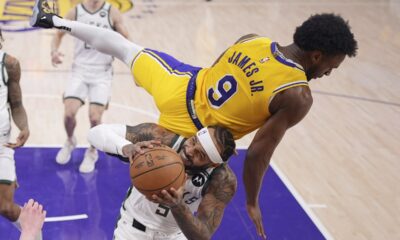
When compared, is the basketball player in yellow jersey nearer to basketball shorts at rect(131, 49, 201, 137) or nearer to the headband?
basketball shorts at rect(131, 49, 201, 137)

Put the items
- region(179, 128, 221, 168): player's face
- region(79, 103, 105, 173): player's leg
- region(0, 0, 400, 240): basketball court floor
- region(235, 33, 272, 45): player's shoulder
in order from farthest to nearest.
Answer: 1. region(79, 103, 105, 173): player's leg
2. region(0, 0, 400, 240): basketball court floor
3. region(235, 33, 272, 45): player's shoulder
4. region(179, 128, 221, 168): player's face

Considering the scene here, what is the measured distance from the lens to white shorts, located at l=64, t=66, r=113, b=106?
6.99 meters

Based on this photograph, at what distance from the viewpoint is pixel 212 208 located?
3.90 metres

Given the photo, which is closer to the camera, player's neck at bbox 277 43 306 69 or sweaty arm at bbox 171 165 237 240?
sweaty arm at bbox 171 165 237 240

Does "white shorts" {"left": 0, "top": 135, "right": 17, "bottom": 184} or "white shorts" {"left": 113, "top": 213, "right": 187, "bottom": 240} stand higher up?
"white shorts" {"left": 113, "top": 213, "right": 187, "bottom": 240}

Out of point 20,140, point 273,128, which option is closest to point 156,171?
point 273,128

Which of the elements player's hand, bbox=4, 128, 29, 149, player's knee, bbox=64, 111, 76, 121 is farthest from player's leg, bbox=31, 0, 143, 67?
player's knee, bbox=64, 111, 76, 121

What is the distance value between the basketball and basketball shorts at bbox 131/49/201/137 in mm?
503

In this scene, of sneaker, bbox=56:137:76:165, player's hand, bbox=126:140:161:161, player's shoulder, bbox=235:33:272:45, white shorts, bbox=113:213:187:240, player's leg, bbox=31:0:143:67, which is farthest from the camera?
sneaker, bbox=56:137:76:165

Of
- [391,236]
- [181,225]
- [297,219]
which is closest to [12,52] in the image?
[297,219]

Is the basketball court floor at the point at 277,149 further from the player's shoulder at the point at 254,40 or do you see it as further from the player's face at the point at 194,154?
the player's shoulder at the point at 254,40

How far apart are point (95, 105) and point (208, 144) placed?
3.54 meters

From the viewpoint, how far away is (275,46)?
393cm

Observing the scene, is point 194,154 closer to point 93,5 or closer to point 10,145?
point 10,145
